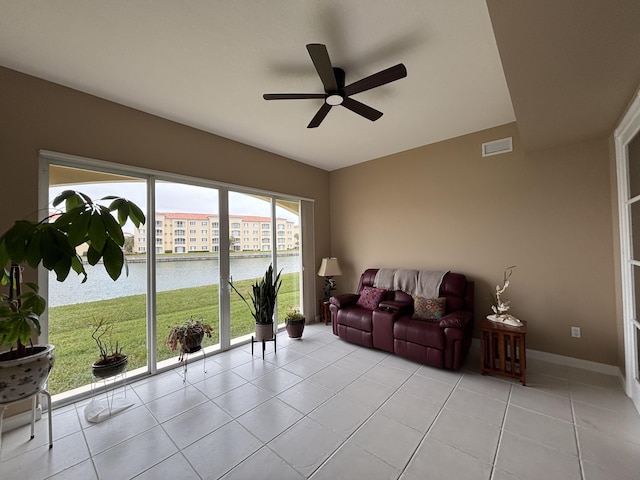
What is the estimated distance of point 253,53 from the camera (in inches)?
77.4

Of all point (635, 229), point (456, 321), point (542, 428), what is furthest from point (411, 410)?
point (635, 229)

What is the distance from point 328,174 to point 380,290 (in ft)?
8.63

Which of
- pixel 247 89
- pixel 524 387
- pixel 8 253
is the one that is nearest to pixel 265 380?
pixel 8 253

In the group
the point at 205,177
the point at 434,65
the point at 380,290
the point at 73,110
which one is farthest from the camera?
the point at 380,290

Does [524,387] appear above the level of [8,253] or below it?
below

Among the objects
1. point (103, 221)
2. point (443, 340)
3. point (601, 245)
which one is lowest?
point (443, 340)

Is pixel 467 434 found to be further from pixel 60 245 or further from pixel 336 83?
pixel 60 245

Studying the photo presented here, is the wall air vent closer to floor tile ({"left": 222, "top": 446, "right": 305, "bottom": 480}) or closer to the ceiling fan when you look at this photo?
the ceiling fan

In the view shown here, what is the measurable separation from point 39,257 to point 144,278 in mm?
1487

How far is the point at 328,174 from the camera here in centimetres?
514

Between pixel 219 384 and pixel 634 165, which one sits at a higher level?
pixel 634 165

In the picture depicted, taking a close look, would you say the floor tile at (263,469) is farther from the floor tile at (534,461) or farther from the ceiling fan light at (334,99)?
the ceiling fan light at (334,99)

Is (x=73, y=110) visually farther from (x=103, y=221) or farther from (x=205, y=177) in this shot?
(x=103, y=221)

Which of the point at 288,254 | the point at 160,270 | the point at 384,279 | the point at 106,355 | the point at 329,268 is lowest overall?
the point at 106,355
